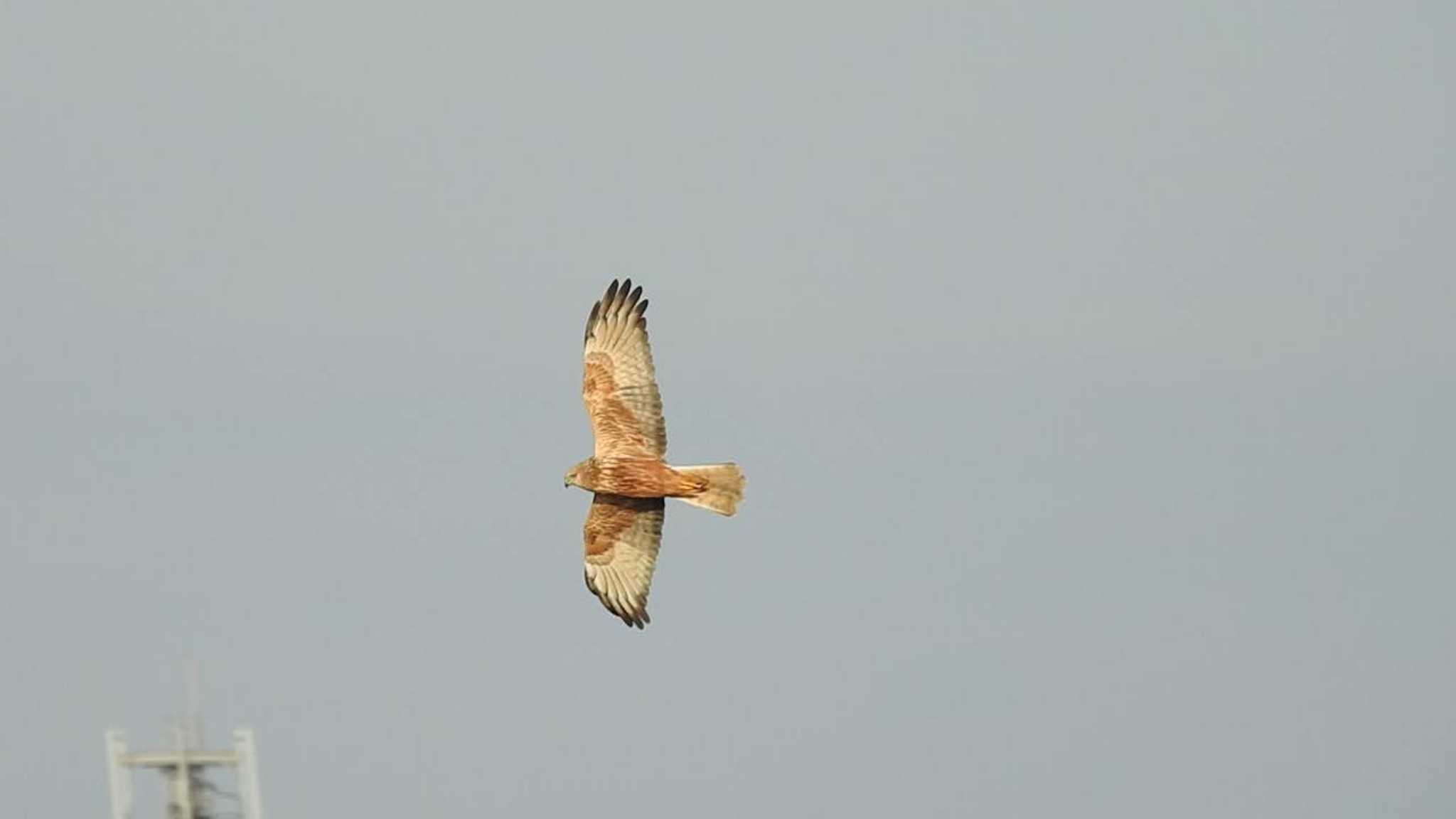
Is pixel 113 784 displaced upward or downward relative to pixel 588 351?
downward

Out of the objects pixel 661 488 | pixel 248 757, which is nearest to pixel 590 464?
pixel 661 488

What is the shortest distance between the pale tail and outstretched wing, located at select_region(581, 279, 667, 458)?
677mm

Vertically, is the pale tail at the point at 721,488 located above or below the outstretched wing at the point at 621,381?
below

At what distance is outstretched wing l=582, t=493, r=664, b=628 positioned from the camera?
28500 mm

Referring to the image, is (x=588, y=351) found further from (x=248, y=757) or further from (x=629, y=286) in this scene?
(x=248, y=757)

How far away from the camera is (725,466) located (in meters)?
27.6

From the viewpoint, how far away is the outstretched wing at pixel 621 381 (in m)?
28.3

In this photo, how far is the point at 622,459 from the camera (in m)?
28.0

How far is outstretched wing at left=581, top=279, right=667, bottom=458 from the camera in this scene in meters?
28.3

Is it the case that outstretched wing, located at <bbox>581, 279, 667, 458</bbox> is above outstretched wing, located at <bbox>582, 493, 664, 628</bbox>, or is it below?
above

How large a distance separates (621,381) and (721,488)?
1704 mm

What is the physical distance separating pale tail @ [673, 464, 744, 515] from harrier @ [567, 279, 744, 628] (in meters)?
0.21

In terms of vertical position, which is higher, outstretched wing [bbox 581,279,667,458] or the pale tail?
outstretched wing [bbox 581,279,667,458]

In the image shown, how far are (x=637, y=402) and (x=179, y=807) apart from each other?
43.0 ft
